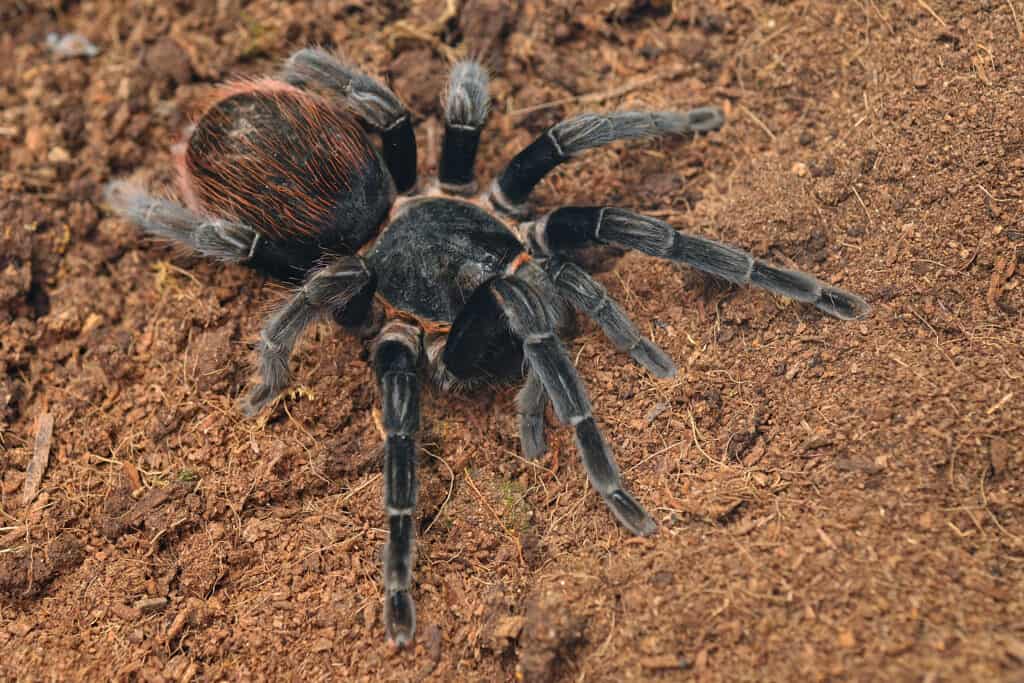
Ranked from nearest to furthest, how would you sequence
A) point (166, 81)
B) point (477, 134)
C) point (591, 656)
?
1. point (591, 656)
2. point (477, 134)
3. point (166, 81)

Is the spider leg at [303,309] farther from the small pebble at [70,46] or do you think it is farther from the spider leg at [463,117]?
the small pebble at [70,46]

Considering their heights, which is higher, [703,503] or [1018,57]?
[1018,57]

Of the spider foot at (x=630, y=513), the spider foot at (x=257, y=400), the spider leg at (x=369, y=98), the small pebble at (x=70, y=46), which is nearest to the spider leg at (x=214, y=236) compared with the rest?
the spider foot at (x=257, y=400)

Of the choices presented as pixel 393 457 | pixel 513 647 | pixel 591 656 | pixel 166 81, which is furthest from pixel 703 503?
pixel 166 81

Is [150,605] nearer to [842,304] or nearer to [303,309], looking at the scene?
[303,309]

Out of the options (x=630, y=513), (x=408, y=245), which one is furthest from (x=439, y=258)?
(x=630, y=513)

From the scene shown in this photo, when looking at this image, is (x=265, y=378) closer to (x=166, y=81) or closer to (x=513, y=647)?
(x=513, y=647)

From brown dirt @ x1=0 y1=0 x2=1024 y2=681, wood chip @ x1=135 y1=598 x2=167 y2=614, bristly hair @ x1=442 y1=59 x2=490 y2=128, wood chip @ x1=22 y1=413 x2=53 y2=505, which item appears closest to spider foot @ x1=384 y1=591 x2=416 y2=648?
brown dirt @ x1=0 y1=0 x2=1024 y2=681
